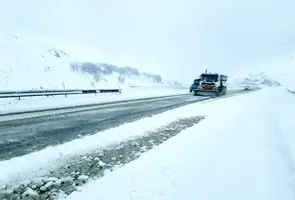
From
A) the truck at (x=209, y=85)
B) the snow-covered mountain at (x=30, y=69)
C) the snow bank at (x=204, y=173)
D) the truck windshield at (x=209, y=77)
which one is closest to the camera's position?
the snow bank at (x=204, y=173)

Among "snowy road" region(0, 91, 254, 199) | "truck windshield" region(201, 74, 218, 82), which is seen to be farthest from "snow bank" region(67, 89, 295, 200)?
"truck windshield" region(201, 74, 218, 82)

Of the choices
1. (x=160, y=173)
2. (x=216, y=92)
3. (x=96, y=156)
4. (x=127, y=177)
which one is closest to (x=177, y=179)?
(x=160, y=173)

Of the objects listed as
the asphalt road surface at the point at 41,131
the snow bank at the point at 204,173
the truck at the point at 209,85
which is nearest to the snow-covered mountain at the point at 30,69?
the truck at the point at 209,85

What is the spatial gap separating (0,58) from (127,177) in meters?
45.5

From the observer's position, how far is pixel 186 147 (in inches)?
267

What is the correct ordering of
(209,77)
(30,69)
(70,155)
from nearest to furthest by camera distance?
(70,155) → (209,77) → (30,69)

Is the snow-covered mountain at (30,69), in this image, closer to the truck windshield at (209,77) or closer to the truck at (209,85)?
the truck at (209,85)

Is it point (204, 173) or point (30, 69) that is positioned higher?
point (30, 69)

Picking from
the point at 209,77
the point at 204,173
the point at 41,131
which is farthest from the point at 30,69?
the point at 204,173

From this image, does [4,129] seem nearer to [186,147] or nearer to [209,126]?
[186,147]

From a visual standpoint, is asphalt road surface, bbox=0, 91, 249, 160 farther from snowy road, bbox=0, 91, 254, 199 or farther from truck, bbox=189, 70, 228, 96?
truck, bbox=189, 70, 228, 96

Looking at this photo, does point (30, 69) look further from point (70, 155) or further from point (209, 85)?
point (70, 155)

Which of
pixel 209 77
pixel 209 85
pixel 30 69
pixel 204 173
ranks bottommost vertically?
pixel 204 173

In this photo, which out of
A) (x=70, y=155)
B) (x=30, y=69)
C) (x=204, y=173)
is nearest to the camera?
(x=204, y=173)
